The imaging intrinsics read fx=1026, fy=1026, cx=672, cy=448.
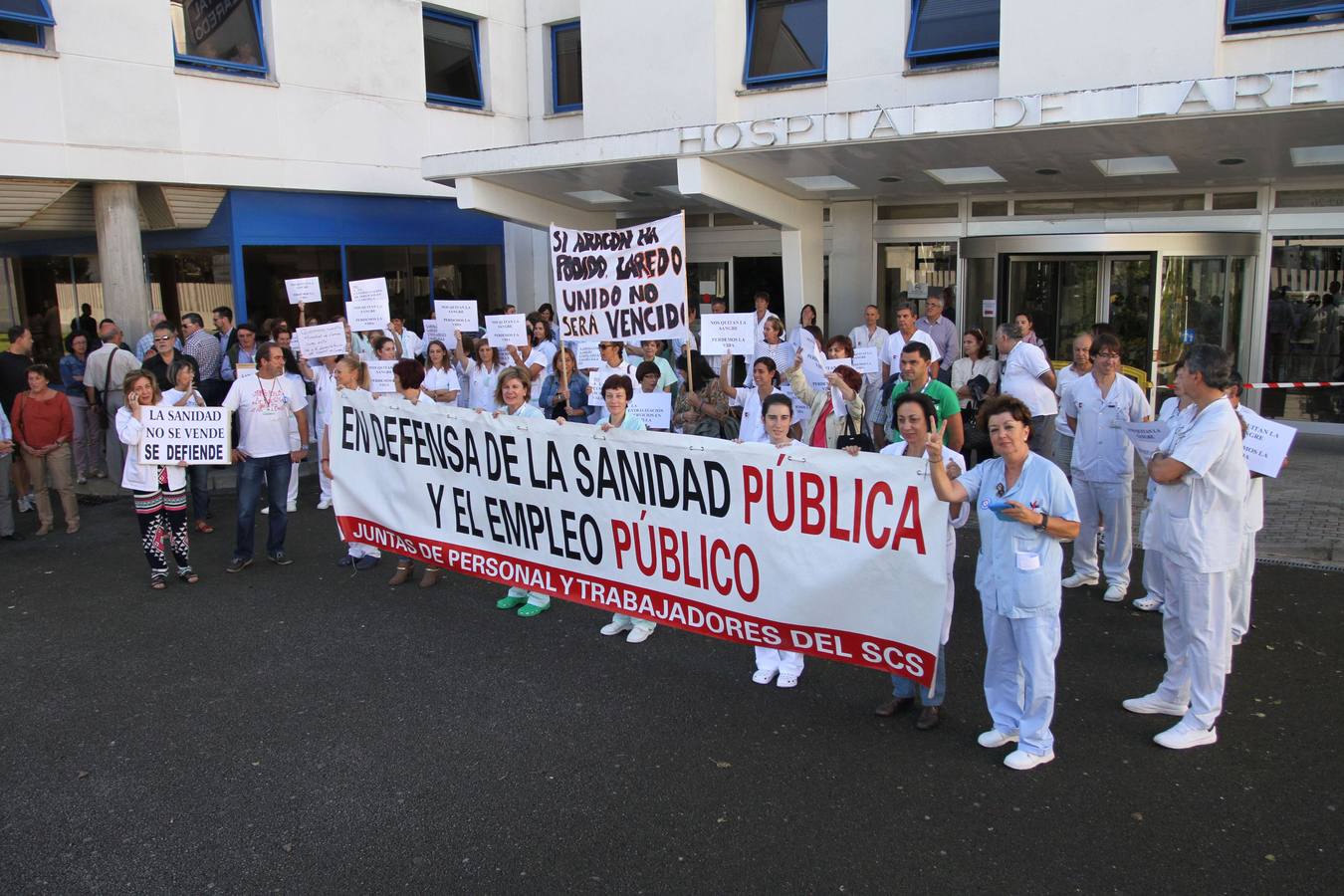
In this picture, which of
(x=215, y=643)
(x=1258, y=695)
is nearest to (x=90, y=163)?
(x=215, y=643)

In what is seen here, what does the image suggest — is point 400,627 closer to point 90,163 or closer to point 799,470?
point 799,470

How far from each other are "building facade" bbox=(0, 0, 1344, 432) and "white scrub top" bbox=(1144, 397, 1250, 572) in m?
5.99

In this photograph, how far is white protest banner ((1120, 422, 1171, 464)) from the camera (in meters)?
6.66

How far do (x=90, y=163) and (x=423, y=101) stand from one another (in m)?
5.84

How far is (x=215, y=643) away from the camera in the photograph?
6.98 meters

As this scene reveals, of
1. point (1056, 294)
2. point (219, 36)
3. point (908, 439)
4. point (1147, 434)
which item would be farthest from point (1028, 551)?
point (219, 36)

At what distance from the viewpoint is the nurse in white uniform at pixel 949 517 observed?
5.02m

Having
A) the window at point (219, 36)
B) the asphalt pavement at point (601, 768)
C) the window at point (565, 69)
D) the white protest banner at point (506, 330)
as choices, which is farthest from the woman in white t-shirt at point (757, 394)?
the window at point (565, 69)

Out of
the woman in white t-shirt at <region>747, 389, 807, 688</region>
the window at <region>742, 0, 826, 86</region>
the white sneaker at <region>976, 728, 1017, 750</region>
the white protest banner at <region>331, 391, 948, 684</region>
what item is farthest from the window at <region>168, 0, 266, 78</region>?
the white sneaker at <region>976, 728, 1017, 750</region>

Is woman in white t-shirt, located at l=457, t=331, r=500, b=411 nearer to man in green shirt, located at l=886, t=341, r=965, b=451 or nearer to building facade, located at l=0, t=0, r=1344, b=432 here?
building facade, located at l=0, t=0, r=1344, b=432

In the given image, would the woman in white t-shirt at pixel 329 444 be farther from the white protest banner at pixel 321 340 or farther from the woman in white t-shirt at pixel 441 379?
the white protest banner at pixel 321 340

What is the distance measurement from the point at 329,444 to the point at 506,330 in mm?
3606

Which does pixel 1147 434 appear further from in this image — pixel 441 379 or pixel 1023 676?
pixel 441 379

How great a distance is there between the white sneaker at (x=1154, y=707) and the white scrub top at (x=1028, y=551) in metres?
1.21
